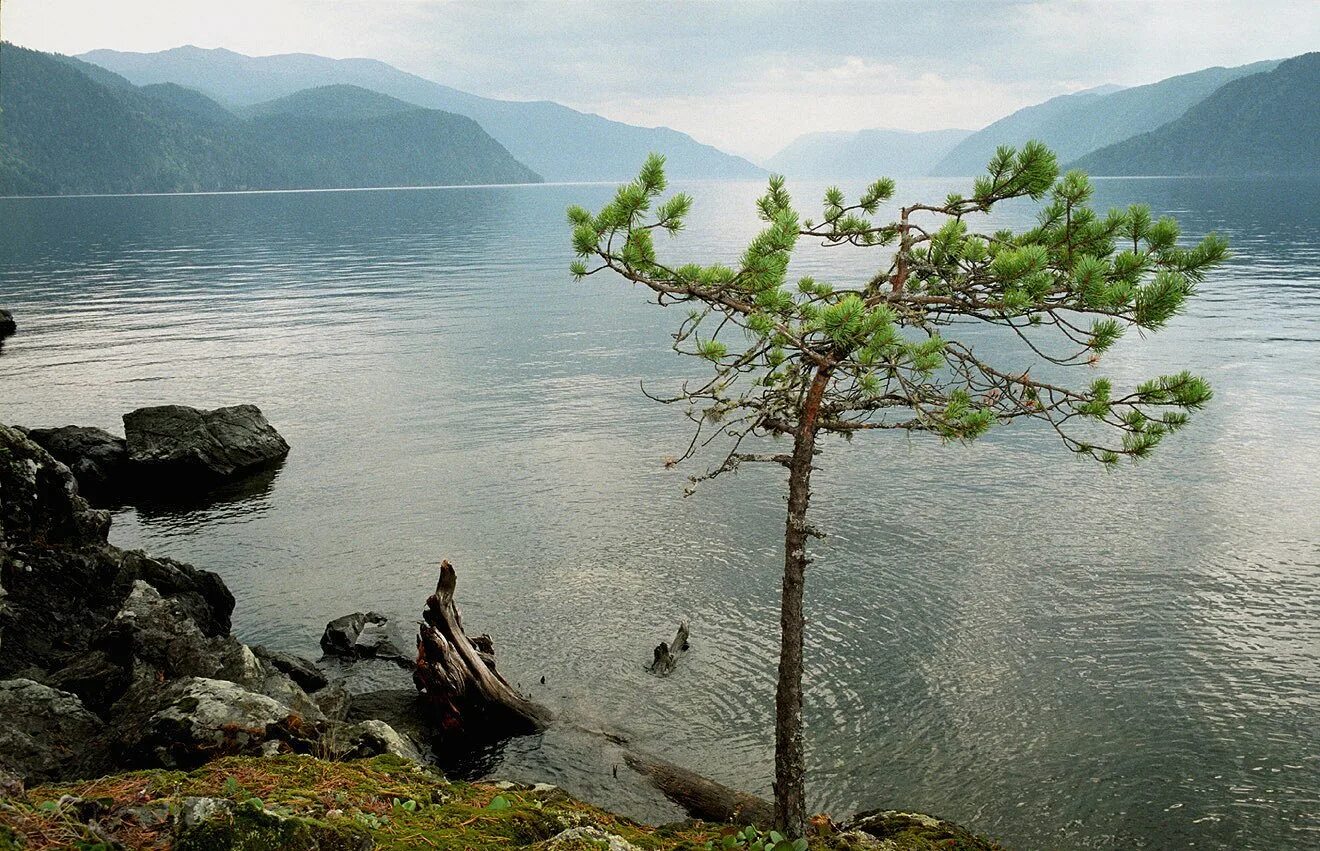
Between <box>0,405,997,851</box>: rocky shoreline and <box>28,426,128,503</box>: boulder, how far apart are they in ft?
40.6

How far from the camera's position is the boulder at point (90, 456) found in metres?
30.7

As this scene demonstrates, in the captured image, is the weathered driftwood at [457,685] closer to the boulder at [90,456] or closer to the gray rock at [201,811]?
the gray rock at [201,811]

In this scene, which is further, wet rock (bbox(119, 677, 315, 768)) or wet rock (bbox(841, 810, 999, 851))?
wet rock (bbox(841, 810, 999, 851))

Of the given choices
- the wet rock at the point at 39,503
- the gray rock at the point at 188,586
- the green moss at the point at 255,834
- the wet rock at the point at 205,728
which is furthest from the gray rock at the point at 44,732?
the green moss at the point at 255,834

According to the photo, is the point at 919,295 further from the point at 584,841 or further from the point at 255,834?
the point at 255,834

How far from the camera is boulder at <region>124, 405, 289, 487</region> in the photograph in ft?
103

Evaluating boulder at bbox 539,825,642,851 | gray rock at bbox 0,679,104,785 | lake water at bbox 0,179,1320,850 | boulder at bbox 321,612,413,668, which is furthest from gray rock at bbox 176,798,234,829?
boulder at bbox 321,612,413,668

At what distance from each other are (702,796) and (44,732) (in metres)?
9.46

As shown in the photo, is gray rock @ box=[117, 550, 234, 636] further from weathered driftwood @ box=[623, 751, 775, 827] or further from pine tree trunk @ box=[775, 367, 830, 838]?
pine tree trunk @ box=[775, 367, 830, 838]

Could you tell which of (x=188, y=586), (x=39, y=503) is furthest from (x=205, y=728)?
(x=39, y=503)

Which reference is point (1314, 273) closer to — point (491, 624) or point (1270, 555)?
point (1270, 555)

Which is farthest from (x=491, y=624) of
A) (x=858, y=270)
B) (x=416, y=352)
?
(x=858, y=270)

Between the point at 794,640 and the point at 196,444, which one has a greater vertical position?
the point at 794,640

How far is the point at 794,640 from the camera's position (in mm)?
11469
